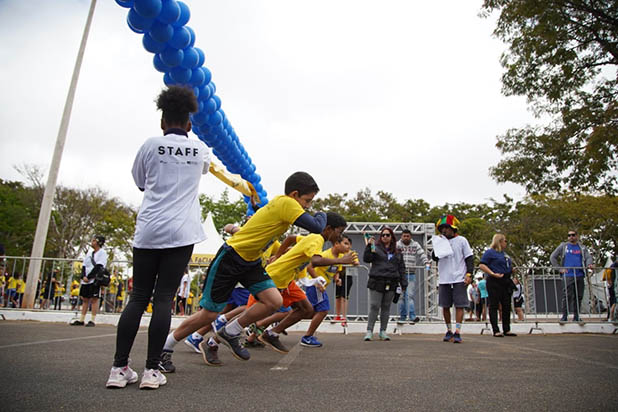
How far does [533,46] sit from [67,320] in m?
13.6

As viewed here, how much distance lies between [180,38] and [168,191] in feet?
9.56

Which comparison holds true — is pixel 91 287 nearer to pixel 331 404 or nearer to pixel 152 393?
pixel 152 393

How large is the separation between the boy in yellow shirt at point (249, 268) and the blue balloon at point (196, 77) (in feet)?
8.76

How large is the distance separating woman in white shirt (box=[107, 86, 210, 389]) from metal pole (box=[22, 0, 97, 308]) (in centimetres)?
1059

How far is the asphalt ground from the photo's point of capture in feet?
7.87

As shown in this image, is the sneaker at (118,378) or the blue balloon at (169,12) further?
the blue balloon at (169,12)

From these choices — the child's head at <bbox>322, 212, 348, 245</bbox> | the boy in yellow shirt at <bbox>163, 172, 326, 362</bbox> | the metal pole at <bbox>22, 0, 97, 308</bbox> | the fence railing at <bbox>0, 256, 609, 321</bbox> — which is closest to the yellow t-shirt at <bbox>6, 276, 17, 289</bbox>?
the fence railing at <bbox>0, 256, 609, 321</bbox>

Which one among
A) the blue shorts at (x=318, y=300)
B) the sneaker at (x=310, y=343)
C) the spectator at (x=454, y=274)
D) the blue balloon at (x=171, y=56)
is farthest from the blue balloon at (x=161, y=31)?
the spectator at (x=454, y=274)

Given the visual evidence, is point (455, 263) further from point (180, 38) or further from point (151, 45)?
point (151, 45)

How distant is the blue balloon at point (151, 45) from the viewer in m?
4.98

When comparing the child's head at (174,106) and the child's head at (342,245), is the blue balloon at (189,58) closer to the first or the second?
the child's head at (174,106)

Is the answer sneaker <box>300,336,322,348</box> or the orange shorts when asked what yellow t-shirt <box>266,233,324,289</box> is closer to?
the orange shorts

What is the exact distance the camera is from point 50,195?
44.1 feet

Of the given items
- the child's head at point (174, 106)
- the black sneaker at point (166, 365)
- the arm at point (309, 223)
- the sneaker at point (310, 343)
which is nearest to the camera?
the child's head at point (174, 106)
